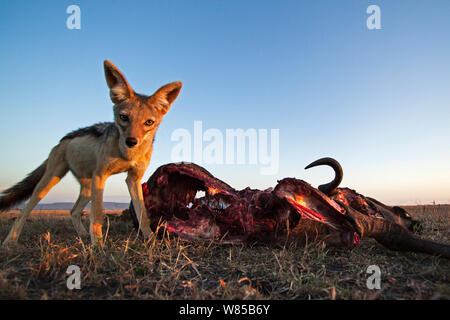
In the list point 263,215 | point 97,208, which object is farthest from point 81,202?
point 263,215

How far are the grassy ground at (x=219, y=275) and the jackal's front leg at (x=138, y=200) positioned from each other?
0.72 m

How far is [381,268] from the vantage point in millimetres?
2781

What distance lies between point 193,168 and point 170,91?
54.9 inches

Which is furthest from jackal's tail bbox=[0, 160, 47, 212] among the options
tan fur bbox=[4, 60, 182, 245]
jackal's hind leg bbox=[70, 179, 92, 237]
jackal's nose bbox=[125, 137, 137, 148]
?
jackal's nose bbox=[125, 137, 137, 148]

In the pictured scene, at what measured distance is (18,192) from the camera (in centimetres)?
595

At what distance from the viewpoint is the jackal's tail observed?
19.4ft

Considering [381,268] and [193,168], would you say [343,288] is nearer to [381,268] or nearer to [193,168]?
[381,268]

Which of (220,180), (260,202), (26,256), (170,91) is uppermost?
(170,91)

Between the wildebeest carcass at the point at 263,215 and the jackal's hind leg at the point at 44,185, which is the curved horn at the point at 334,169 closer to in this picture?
the wildebeest carcass at the point at 263,215

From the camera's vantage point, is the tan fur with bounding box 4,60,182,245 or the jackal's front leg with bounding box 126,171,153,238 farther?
the jackal's front leg with bounding box 126,171,153,238

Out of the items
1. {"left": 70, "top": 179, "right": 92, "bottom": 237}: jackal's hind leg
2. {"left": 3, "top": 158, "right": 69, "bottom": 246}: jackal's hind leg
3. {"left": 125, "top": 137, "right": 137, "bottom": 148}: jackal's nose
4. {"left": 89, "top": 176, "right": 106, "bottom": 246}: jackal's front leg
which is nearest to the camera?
{"left": 125, "top": 137, "right": 137, "bottom": 148}: jackal's nose

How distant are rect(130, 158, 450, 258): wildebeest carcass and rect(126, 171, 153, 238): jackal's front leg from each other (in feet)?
0.36

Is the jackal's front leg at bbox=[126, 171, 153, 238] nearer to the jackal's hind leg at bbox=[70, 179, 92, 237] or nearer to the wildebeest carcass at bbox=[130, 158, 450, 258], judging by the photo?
the wildebeest carcass at bbox=[130, 158, 450, 258]
